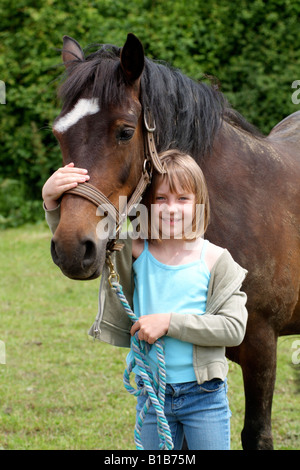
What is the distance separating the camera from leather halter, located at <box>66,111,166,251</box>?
1.77 m

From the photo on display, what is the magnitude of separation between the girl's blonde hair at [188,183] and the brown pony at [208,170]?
11cm

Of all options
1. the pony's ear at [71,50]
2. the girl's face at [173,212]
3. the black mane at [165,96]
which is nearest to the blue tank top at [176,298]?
the girl's face at [173,212]

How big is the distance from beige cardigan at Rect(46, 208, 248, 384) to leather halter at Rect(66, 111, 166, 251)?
0.31ft

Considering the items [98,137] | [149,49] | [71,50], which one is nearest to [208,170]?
[98,137]

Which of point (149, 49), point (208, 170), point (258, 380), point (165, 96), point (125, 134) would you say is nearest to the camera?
point (125, 134)

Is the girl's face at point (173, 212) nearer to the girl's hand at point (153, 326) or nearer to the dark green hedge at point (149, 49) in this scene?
the girl's hand at point (153, 326)

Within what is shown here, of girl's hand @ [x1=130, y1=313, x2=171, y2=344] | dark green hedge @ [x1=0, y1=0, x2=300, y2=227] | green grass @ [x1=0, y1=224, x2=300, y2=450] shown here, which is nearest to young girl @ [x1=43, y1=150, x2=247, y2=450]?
girl's hand @ [x1=130, y1=313, x2=171, y2=344]

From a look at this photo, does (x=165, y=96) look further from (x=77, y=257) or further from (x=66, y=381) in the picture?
(x=66, y=381)

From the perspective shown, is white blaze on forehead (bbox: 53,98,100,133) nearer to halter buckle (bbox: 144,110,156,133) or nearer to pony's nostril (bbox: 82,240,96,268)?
halter buckle (bbox: 144,110,156,133)

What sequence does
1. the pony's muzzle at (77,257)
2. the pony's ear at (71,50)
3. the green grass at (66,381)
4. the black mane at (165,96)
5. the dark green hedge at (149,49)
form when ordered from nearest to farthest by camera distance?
the pony's muzzle at (77,257) < the black mane at (165,96) < the pony's ear at (71,50) < the green grass at (66,381) < the dark green hedge at (149,49)

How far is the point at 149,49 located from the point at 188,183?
282 inches

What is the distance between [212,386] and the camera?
1.82m

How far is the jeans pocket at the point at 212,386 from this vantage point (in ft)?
5.92

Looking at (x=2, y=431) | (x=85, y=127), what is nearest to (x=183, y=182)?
(x=85, y=127)
